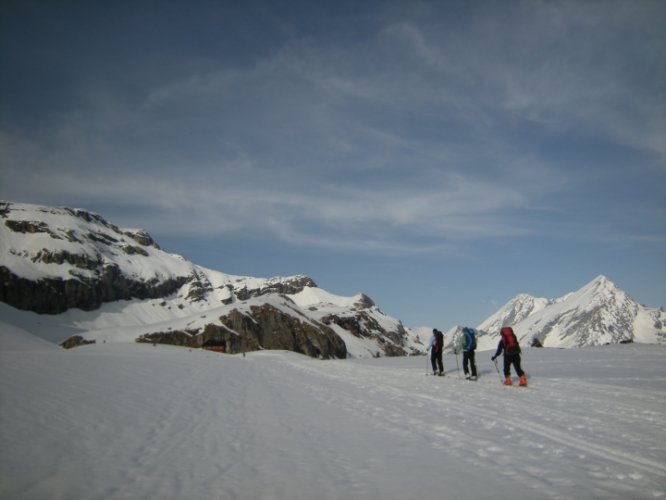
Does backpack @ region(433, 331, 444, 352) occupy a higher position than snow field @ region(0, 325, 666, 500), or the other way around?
backpack @ region(433, 331, 444, 352)

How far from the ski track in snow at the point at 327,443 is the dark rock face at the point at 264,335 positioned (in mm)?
105228

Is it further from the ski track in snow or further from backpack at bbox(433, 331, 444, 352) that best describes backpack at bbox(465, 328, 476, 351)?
the ski track in snow

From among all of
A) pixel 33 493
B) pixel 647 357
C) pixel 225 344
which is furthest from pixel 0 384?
pixel 225 344

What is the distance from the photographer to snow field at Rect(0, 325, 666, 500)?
538cm

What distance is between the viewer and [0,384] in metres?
11.5

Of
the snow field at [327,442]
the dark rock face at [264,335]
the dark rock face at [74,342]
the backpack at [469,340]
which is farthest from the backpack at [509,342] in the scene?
the dark rock face at [74,342]

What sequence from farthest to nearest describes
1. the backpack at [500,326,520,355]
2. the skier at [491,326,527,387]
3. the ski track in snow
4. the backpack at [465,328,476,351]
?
the backpack at [465,328,476,351] → the backpack at [500,326,520,355] → the skier at [491,326,527,387] → the ski track in snow

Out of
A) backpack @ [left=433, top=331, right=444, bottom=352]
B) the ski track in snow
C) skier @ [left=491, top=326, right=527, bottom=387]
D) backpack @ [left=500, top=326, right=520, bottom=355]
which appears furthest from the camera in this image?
backpack @ [left=433, top=331, right=444, bottom=352]

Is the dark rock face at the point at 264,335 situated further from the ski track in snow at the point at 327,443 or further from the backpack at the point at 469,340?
the ski track in snow at the point at 327,443

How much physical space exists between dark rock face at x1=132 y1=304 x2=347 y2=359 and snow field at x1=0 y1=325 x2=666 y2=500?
345 feet

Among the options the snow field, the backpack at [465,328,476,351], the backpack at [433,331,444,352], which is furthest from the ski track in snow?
the backpack at [433,331,444,352]

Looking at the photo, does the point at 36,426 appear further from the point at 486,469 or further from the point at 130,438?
the point at 486,469

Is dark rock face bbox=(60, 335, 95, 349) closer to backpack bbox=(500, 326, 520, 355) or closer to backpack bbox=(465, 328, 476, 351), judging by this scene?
backpack bbox=(465, 328, 476, 351)

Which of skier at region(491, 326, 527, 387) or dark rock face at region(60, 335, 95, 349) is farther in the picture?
dark rock face at region(60, 335, 95, 349)
